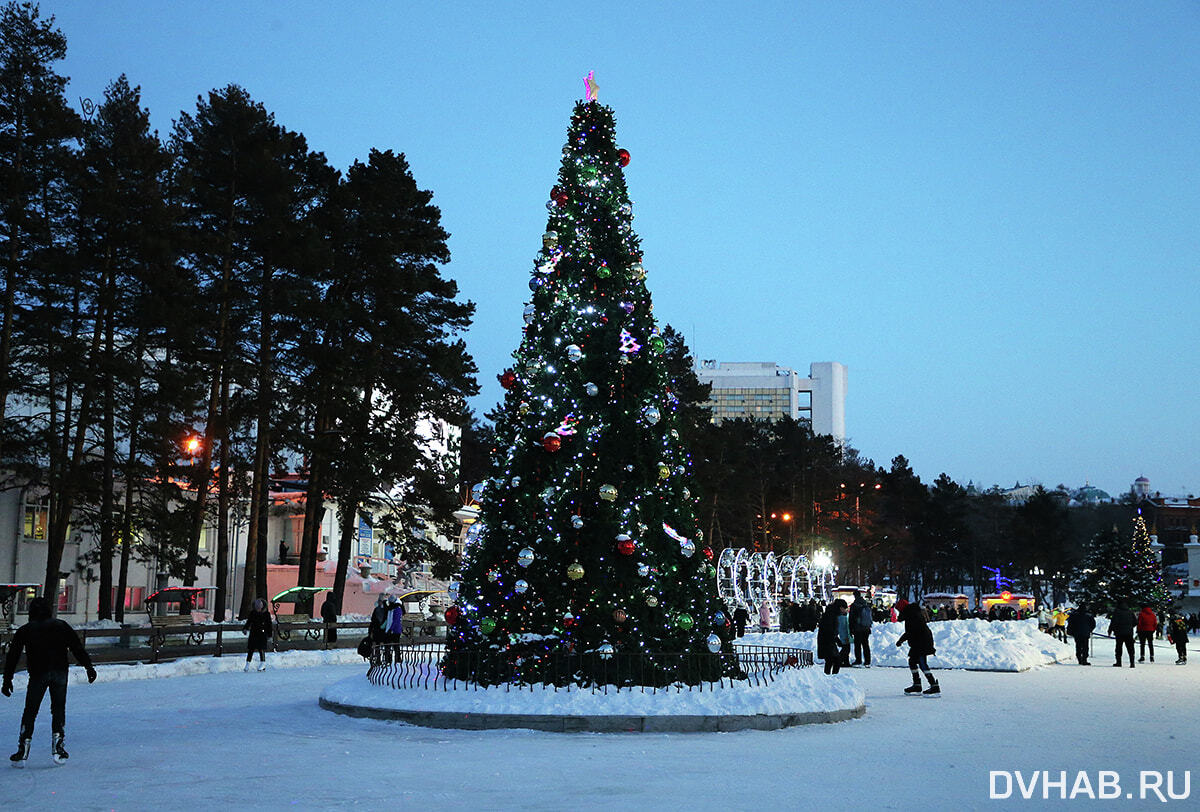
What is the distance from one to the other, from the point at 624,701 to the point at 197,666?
15.2m

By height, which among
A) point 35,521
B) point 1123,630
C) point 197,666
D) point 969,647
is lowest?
point 197,666

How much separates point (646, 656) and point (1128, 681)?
1501cm

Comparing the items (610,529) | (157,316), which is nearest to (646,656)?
(610,529)

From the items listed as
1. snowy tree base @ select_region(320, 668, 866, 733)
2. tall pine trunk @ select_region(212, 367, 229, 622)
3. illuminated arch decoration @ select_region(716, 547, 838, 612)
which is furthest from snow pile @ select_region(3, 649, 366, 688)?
illuminated arch decoration @ select_region(716, 547, 838, 612)

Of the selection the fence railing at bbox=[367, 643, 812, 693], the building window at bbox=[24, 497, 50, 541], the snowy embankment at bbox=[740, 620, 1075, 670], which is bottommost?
the snowy embankment at bbox=[740, 620, 1075, 670]

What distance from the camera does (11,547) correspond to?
4381 centimetres

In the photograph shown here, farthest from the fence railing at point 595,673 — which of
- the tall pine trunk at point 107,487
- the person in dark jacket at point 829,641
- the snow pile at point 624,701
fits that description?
the tall pine trunk at point 107,487

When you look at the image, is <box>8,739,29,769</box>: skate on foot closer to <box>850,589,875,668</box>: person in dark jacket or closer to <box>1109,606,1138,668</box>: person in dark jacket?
<box>850,589,875,668</box>: person in dark jacket

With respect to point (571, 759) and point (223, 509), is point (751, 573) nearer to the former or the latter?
point (223, 509)

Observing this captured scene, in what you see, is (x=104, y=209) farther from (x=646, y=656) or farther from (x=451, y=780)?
(x=451, y=780)

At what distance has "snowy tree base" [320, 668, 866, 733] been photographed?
1473 cm

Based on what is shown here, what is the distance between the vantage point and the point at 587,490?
17.3 metres

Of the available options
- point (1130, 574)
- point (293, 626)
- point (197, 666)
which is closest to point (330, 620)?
point (293, 626)

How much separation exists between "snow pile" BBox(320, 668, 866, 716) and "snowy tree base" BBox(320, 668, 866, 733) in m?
0.01
